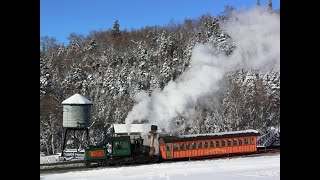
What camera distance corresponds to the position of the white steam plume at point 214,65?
1070 inches

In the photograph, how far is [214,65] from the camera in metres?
36.4

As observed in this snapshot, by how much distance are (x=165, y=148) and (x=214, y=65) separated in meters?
16.6

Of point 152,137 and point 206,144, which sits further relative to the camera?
point 206,144

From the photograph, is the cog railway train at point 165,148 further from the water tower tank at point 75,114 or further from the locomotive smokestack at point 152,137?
the water tower tank at point 75,114

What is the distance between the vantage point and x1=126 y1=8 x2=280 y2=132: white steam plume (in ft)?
89.2

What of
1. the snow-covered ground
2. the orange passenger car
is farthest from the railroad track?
the snow-covered ground

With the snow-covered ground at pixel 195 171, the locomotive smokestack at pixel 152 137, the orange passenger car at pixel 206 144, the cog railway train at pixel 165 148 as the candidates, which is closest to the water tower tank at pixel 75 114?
the cog railway train at pixel 165 148

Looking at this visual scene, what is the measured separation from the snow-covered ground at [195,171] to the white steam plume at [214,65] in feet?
17.5

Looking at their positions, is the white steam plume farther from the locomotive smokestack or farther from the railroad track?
the railroad track

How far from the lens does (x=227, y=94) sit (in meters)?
43.5

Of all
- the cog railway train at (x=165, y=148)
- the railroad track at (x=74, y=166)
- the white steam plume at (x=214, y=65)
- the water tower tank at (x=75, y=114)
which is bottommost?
the railroad track at (x=74, y=166)

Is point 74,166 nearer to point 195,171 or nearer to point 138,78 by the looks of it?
point 195,171

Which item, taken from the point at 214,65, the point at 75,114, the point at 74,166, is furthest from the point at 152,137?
the point at 214,65

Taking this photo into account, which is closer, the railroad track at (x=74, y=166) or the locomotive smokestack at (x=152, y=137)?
the railroad track at (x=74, y=166)
